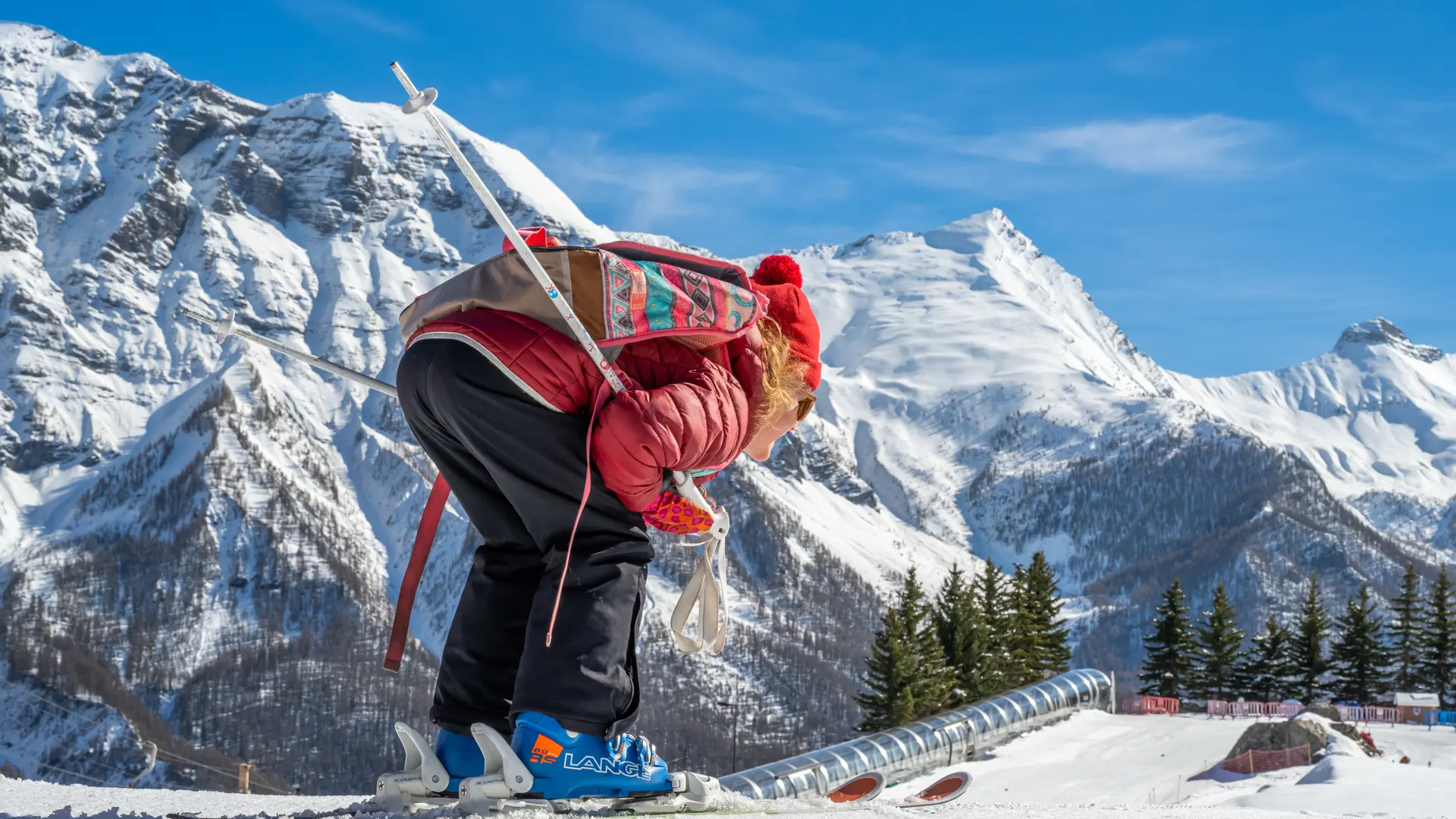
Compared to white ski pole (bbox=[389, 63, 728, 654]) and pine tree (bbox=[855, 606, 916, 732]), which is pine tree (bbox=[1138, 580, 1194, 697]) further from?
white ski pole (bbox=[389, 63, 728, 654])

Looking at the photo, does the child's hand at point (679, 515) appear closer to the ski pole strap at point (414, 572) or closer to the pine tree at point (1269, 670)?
the ski pole strap at point (414, 572)

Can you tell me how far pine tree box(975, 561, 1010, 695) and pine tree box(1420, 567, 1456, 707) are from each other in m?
16.7

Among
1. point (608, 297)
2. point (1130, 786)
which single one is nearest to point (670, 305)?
point (608, 297)

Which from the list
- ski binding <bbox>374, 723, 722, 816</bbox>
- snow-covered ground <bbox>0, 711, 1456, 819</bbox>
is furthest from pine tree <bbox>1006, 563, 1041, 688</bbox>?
ski binding <bbox>374, 723, 722, 816</bbox>

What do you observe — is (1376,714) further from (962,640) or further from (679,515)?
(679,515)

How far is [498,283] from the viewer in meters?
4.68

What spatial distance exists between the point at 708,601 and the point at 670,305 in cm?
111

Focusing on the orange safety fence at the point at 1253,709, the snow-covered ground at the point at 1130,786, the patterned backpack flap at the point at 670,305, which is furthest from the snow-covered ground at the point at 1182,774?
the orange safety fence at the point at 1253,709

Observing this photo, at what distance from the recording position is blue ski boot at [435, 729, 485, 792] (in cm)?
476

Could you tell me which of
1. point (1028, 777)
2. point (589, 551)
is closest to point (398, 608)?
point (589, 551)

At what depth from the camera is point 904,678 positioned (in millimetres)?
39406

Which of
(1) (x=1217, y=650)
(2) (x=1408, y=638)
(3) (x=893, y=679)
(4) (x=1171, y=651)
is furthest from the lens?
(2) (x=1408, y=638)

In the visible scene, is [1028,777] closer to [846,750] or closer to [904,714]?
[846,750]

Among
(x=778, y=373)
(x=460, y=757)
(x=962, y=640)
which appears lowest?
(x=460, y=757)
